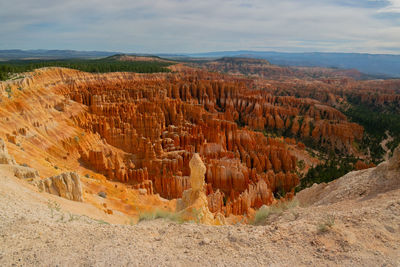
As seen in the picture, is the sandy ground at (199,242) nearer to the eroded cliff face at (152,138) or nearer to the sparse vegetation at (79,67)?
the eroded cliff face at (152,138)

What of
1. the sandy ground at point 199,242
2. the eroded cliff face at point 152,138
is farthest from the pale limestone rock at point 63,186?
the eroded cliff face at point 152,138

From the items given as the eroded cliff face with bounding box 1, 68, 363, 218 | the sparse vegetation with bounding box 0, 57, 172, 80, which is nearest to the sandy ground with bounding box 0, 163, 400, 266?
the eroded cliff face with bounding box 1, 68, 363, 218

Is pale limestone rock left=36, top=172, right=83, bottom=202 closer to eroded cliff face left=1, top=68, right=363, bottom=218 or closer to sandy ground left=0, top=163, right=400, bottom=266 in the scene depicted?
sandy ground left=0, top=163, right=400, bottom=266

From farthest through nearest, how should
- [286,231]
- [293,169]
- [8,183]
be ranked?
[293,169]
[8,183]
[286,231]

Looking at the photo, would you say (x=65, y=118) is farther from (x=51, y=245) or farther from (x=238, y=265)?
(x=238, y=265)

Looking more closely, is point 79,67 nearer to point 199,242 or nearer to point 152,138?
point 152,138

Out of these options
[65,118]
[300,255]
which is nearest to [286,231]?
[300,255]

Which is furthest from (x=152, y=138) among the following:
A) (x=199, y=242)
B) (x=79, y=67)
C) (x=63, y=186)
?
(x=79, y=67)
